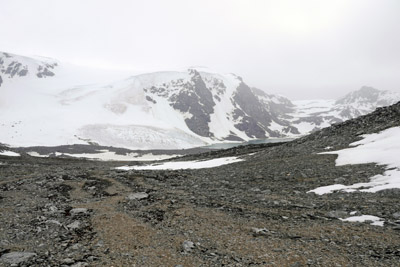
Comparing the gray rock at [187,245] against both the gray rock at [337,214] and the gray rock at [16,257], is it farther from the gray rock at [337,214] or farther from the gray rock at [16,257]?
the gray rock at [337,214]

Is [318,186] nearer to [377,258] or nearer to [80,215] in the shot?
[377,258]

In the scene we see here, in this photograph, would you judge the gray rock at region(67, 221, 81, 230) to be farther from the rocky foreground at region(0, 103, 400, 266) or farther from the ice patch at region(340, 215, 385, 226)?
the ice patch at region(340, 215, 385, 226)

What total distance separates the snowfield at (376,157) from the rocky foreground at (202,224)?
98 cm

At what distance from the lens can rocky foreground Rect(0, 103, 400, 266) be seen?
8750 mm

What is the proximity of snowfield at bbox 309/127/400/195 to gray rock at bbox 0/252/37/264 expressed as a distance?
15.3 m

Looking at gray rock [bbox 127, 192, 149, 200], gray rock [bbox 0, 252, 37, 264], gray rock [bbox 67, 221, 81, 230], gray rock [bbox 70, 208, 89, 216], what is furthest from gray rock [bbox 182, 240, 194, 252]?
gray rock [bbox 127, 192, 149, 200]

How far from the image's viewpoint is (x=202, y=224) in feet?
39.3

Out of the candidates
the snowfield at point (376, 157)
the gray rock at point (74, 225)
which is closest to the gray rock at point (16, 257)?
the gray rock at point (74, 225)

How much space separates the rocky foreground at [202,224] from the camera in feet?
28.7

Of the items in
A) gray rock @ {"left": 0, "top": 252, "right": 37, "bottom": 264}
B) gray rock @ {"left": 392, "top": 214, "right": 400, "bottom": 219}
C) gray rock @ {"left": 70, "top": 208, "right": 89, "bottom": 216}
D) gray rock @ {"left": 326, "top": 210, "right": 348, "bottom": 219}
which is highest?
gray rock @ {"left": 392, "top": 214, "right": 400, "bottom": 219}

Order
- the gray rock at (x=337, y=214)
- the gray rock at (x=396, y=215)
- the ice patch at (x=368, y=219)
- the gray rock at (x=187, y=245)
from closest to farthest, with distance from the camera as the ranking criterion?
the gray rock at (x=187, y=245)
the ice patch at (x=368, y=219)
the gray rock at (x=396, y=215)
the gray rock at (x=337, y=214)

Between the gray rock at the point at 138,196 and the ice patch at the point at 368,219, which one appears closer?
the ice patch at the point at 368,219

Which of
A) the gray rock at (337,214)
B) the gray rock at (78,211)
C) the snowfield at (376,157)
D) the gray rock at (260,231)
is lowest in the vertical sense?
the gray rock at (78,211)

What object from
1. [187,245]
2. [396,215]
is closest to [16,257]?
[187,245]
